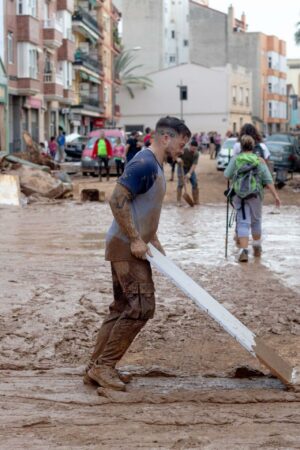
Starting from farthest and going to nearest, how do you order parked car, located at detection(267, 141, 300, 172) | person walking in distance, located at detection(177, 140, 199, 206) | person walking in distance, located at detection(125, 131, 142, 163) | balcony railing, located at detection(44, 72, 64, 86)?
1. balcony railing, located at detection(44, 72, 64, 86)
2. parked car, located at detection(267, 141, 300, 172)
3. person walking in distance, located at detection(125, 131, 142, 163)
4. person walking in distance, located at detection(177, 140, 199, 206)

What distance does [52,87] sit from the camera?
1998 inches

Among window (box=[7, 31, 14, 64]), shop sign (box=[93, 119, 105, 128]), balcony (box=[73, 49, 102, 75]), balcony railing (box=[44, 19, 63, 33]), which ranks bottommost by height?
shop sign (box=[93, 119, 105, 128])

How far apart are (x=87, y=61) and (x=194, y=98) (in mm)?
14179

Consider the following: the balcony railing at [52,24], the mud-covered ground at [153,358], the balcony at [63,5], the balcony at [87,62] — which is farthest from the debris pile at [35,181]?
the balcony at [87,62]

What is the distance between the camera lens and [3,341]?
22.8 feet

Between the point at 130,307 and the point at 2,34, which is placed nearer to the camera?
the point at 130,307

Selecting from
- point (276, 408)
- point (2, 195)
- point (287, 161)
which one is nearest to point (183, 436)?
point (276, 408)

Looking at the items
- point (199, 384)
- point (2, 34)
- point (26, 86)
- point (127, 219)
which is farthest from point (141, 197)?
point (26, 86)

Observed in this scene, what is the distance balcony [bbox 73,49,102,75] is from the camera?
61.4 metres

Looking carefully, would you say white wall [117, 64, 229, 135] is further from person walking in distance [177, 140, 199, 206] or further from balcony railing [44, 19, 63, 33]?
person walking in distance [177, 140, 199, 206]

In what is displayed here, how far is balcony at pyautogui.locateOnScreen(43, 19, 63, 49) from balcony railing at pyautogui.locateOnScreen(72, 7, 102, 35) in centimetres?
810

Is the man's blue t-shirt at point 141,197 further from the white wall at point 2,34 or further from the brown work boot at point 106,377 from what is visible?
the white wall at point 2,34

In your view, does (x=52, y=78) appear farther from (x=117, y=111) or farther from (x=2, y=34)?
A: (x=117, y=111)

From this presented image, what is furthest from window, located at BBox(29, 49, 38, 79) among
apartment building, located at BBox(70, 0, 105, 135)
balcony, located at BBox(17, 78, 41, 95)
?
apartment building, located at BBox(70, 0, 105, 135)
